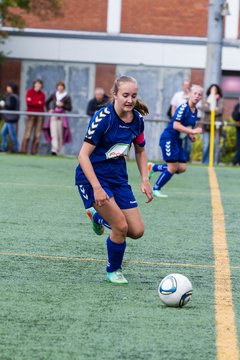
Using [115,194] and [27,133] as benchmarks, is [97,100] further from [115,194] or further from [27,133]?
[115,194]

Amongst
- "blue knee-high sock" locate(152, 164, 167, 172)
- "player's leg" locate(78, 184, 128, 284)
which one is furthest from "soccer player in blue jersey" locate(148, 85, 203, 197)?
"player's leg" locate(78, 184, 128, 284)

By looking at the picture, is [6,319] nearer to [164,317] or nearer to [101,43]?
[164,317]

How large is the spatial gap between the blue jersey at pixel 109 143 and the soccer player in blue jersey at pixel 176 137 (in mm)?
6463

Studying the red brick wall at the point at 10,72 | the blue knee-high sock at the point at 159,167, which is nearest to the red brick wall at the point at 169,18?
the red brick wall at the point at 10,72

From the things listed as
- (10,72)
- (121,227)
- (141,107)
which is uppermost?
(10,72)

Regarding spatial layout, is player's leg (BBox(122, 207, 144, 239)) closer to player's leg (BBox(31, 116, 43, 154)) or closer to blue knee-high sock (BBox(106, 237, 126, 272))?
blue knee-high sock (BBox(106, 237, 126, 272))

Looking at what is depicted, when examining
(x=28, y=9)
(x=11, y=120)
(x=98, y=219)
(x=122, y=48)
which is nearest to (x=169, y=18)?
(x=122, y=48)

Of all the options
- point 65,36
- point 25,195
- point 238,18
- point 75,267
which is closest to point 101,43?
point 65,36

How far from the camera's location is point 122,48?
31594mm

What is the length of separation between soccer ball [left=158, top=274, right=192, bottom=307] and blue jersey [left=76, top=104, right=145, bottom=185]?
3.98 feet

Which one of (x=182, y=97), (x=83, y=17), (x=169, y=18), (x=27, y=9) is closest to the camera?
(x=182, y=97)

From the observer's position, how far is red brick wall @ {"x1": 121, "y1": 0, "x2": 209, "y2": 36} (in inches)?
1243

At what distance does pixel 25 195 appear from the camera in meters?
13.8

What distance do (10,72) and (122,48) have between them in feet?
10.9
